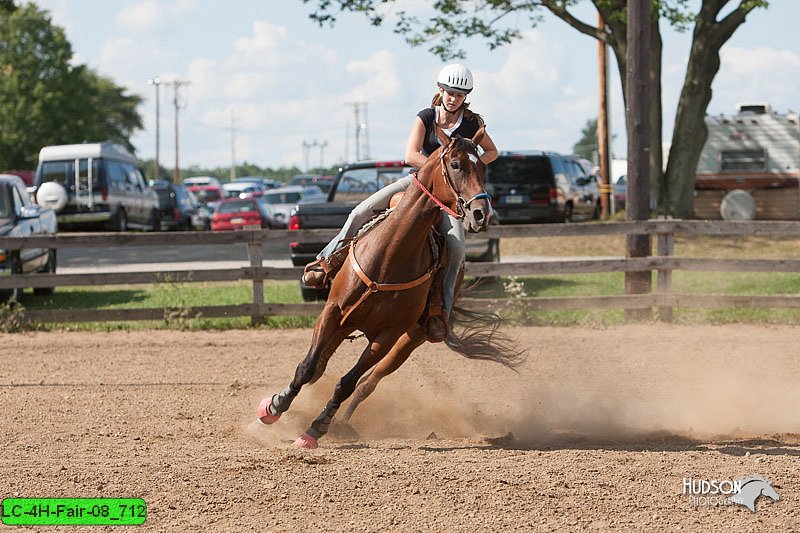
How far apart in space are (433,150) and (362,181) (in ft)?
29.8

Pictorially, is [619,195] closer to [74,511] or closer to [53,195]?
[53,195]

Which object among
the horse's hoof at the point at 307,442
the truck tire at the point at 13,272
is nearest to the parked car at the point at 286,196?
the truck tire at the point at 13,272

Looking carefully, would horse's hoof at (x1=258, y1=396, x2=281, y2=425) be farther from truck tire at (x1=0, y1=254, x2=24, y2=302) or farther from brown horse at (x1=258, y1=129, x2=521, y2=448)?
truck tire at (x1=0, y1=254, x2=24, y2=302)

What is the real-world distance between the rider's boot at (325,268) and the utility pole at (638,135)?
7.63 meters

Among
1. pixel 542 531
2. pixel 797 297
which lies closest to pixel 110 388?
pixel 542 531

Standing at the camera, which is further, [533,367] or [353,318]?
[533,367]

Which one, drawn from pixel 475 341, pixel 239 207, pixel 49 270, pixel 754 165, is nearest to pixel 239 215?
pixel 239 207

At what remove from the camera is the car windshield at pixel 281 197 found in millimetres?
38531

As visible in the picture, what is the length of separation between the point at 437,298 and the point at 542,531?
2723 millimetres

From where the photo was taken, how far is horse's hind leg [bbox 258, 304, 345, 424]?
7.36 metres

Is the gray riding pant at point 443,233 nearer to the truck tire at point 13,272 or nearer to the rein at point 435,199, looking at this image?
the rein at point 435,199

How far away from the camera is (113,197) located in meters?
30.4

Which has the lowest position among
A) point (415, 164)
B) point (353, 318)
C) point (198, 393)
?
point (198, 393)

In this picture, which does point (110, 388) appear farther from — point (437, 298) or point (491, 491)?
point (491, 491)
